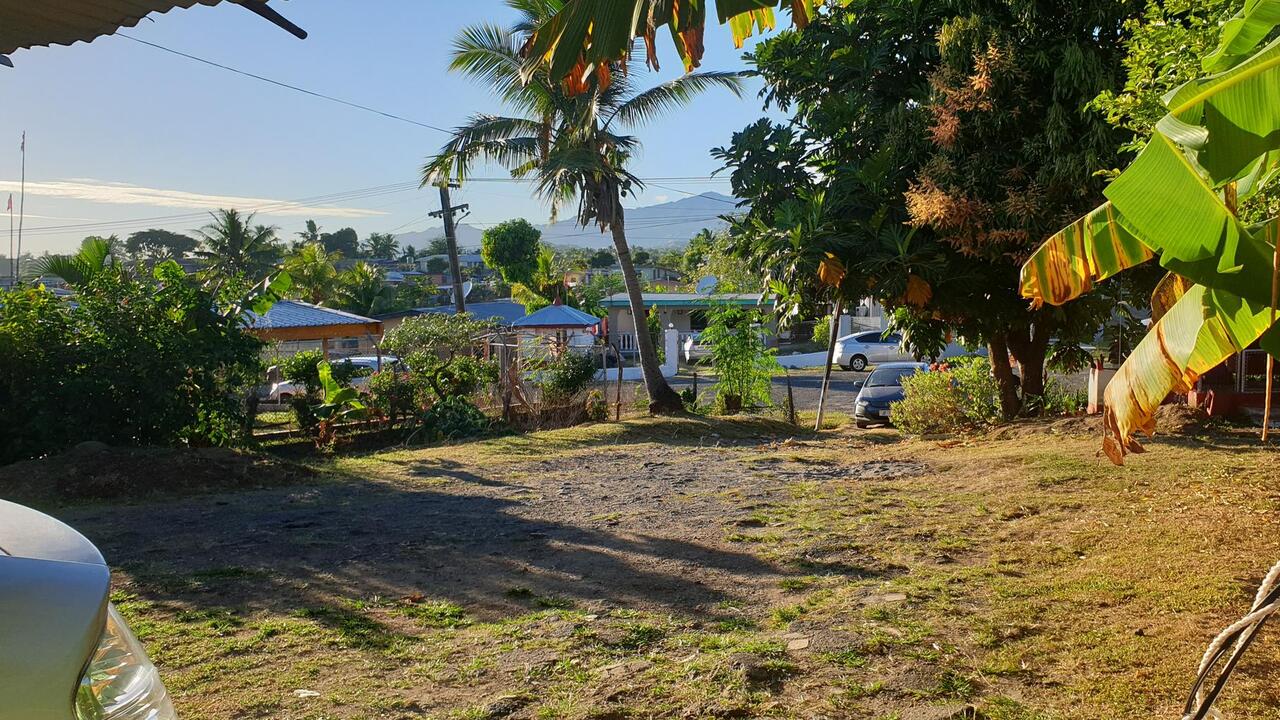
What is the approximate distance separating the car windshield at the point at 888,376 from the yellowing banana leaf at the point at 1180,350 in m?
16.3

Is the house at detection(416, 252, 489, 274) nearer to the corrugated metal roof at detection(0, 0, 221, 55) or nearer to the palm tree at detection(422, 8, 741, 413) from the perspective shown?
the palm tree at detection(422, 8, 741, 413)

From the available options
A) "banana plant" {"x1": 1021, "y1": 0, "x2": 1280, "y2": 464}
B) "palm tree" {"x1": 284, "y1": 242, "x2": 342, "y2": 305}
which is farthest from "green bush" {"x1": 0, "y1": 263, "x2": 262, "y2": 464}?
"palm tree" {"x1": 284, "y1": 242, "x2": 342, "y2": 305}

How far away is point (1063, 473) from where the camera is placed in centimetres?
984

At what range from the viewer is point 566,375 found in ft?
64.0

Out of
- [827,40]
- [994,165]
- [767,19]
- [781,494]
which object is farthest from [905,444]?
[767,19]

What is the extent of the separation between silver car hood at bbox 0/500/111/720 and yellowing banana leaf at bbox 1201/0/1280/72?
3942 millimetres

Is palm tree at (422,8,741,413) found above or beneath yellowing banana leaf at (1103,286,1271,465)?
above

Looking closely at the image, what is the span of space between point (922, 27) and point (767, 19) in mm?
9317

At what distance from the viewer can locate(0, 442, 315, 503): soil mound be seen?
1091 cm

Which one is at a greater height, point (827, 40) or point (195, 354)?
point (827, 40)

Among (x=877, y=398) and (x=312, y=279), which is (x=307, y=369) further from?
(x=312, y=279)

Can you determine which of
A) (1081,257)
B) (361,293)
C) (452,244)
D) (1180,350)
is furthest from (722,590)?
(361,293)

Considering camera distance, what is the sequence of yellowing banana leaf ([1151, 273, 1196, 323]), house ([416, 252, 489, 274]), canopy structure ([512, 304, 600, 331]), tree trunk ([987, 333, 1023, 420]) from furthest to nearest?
house ([416, 252, 489, 274])
canopy structure ([512, 304, 600, 331])
tree trunk ([987, 333, 1023, 420])
yellowing banana leaf ([1151, 273, 1196, 323])

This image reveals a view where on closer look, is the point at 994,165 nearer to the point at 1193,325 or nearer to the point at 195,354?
the point at 1193,325
